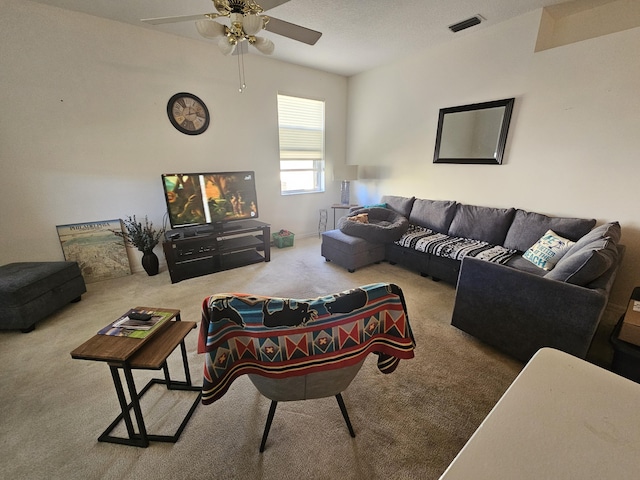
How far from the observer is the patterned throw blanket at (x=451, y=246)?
273 centimetres

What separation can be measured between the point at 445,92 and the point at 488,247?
211 cm

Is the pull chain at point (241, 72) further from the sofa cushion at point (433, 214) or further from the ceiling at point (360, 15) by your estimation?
the sofa cushion at point (433, 214)

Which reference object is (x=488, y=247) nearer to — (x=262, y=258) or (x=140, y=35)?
(x=262, y=258)

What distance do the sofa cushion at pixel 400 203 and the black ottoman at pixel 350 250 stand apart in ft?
2.49

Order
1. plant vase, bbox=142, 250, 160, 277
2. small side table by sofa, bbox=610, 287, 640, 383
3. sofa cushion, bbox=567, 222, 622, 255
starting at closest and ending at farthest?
small side table by sofa, bbox=610, 287, 640, 383, sofa cushion, bbox=567, 222, 622, 255, plant vase, bbox=142, 250, 160, 277

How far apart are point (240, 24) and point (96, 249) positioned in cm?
297

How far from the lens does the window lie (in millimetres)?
4320

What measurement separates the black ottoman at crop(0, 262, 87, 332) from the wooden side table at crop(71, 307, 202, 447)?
4.95 feet

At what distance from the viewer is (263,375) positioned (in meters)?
1.07

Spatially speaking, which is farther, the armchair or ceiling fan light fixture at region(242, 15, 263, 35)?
ceiling fan light fixture at region(242, 15, 263, 35)

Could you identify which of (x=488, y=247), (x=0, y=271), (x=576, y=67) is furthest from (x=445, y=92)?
(x=0, y=271)

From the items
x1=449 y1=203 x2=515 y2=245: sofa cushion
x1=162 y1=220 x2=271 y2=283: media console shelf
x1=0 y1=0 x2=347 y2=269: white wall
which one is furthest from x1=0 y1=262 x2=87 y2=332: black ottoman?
x1=449 y1=203 x2=515 y2=245: sofa cushion

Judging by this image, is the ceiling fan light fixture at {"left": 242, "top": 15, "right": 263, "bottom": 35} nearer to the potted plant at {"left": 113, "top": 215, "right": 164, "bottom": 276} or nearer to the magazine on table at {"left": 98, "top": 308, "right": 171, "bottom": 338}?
the magazine on table at {"left": 98, "top": 308, "right": 171, "bottom": 338}

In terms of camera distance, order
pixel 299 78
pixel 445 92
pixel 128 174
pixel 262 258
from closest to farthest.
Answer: pixel 128 174 → pixel 445 92 → pixel 262 258 → pixel 299 78
